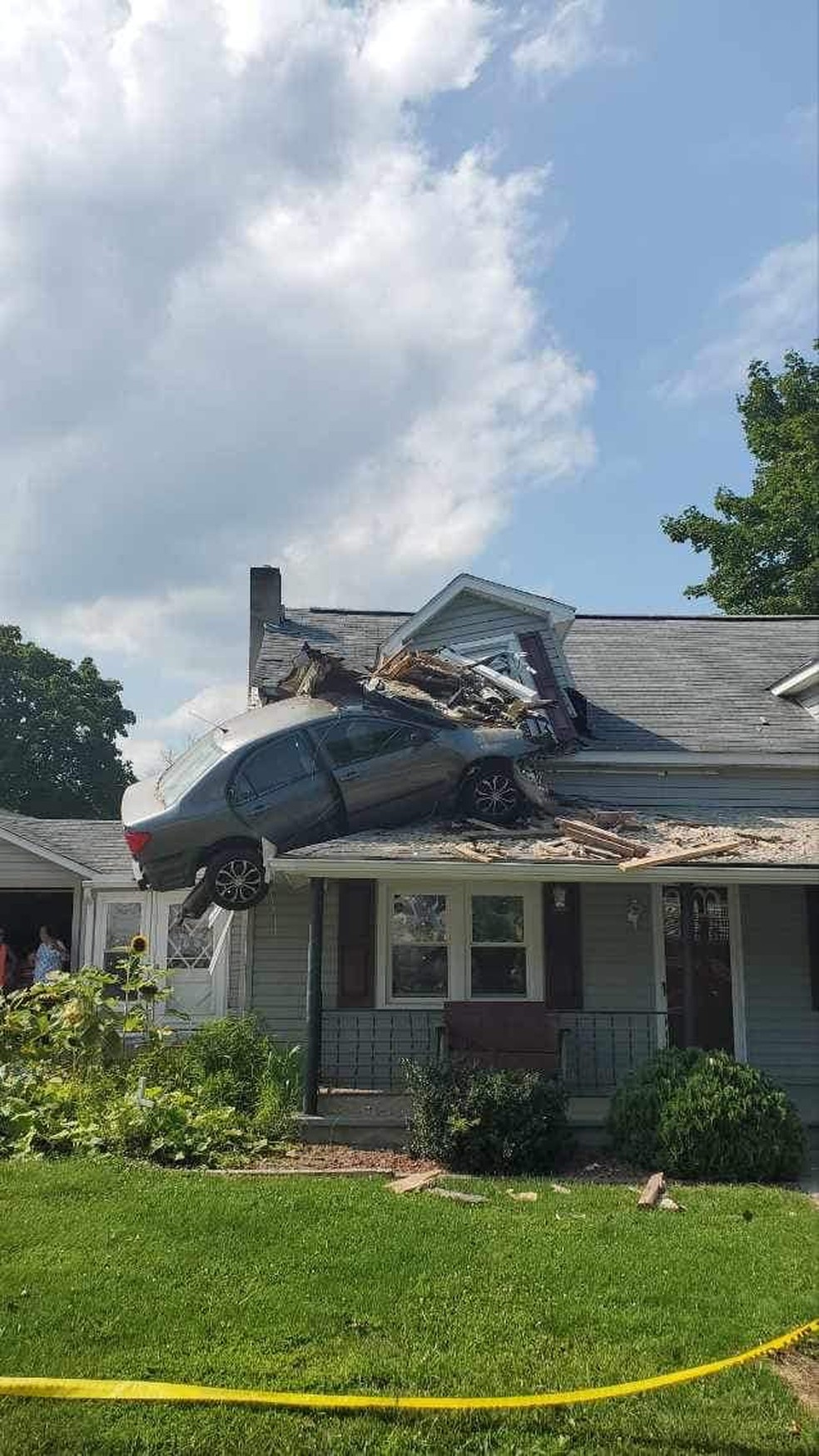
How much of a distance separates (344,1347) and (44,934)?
12063 mm

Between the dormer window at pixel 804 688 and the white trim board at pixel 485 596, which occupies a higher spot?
the white trim board at pixel 485 596

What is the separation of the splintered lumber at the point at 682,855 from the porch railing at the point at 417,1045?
2175 millimetres

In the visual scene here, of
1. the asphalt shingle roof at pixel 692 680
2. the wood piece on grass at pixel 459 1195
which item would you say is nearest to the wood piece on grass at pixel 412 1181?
the wood piece on grass at pixel 459 1195

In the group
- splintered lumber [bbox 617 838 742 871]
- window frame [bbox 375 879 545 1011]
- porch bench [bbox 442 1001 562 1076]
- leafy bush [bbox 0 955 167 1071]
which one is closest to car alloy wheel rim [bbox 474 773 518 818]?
window frame [bbox 375 879 545 1011]

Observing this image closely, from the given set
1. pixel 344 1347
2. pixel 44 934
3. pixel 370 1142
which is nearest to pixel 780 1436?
pixel 344 1347

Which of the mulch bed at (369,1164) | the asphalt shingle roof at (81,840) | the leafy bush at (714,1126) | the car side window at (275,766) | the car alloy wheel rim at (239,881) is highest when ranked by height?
the car side window at (275,766)

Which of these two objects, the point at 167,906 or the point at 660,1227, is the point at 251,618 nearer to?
the point at 167,906

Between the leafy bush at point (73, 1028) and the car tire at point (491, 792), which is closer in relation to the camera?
the leafy bush at point (73, 1028)

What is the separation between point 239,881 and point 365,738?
2265mm

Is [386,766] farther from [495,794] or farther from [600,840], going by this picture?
[600,840]

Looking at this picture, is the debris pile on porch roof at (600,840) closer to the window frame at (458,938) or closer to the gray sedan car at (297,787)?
the gray sedan car at (297,787)

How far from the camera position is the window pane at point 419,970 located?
41.7 ft

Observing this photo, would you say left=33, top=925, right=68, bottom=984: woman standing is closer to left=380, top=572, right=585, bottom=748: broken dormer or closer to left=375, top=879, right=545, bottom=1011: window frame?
left=375, top=879, right=545, bottom=1011: window frame

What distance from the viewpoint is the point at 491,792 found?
13.2 meters
